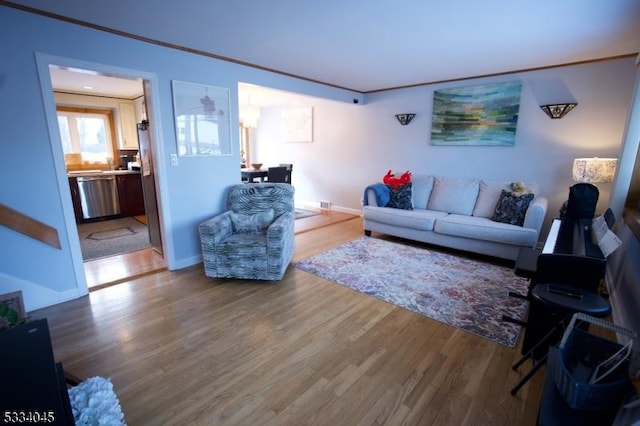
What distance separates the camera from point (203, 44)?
9.66ft

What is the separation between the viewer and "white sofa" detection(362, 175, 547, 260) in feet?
10.8

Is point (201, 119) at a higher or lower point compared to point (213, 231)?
higher

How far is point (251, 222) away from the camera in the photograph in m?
3.39

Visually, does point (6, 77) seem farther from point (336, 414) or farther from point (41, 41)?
point (336, 414)

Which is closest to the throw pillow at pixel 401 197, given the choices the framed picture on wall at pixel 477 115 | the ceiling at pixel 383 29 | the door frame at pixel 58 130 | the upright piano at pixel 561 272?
the framed picture on wall at pixel 477 115

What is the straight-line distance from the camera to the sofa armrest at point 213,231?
9.52ft

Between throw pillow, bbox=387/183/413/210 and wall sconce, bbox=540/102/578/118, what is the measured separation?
1848 mm

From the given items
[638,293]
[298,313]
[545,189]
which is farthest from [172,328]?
[545,189]

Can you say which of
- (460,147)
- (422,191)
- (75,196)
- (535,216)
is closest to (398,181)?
(422,191)

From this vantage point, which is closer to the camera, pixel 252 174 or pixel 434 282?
pixel 434 282

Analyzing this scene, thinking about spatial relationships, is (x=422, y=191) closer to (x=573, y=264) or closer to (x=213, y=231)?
(x=573, y=264)

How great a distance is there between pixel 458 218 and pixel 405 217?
0.65 m

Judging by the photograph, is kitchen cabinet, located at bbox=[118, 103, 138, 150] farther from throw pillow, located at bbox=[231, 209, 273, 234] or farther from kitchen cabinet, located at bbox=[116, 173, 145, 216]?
throw pillow, located at bbox=[231, 209, 273, 234]

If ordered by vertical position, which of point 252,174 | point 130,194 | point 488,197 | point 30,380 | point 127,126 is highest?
point 127,126
